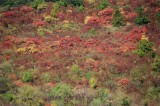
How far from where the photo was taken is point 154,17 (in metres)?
Result: 39.2

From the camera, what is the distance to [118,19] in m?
39.5

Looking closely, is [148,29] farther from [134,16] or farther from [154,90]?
[154,90]

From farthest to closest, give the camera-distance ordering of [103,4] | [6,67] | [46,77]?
[103,4] → [6,67] → [46,77]

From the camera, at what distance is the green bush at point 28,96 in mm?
23895

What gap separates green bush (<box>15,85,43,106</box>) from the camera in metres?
23.9

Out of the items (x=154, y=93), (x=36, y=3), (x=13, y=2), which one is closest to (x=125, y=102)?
(x=154, y=93)

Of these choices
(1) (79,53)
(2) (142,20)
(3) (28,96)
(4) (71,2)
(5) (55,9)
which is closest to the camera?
(3) (28,96)

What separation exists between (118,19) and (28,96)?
1872 cm

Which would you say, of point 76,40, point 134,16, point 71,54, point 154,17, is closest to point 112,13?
point 134,16

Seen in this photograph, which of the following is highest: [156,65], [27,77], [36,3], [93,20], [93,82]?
[36,3]

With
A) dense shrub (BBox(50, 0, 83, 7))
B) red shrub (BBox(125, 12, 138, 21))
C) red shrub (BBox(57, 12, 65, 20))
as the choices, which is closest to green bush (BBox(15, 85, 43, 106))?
red shrub (BBox(57, 12, 65, 20))

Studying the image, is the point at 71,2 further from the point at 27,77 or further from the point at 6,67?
the point at 27,77

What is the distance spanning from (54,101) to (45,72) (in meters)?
6.05

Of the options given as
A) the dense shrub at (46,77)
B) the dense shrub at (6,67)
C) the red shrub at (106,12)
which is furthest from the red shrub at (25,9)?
the dense shrub at (46,77)
